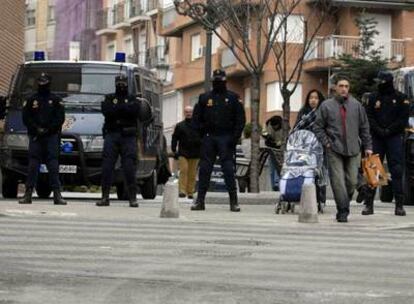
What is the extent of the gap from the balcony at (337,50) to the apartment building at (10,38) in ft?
54.3

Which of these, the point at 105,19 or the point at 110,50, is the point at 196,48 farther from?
the point at 110,50

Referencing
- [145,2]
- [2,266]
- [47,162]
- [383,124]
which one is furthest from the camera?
[145,2]

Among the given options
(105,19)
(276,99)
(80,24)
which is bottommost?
(276,99)

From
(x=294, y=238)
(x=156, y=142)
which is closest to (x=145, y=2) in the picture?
(x=156, y=142)

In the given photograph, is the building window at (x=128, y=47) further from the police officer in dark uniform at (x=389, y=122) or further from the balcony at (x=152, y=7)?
the police officer in dark uniform at (x=389, y=122)

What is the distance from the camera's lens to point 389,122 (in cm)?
1466

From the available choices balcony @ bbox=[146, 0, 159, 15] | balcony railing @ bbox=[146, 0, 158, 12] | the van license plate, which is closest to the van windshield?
the van license plate

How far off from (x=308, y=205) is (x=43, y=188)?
23.0 ft

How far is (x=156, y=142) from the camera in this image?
2003 cm

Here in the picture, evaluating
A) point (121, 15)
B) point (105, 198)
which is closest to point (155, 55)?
point (121, 15)

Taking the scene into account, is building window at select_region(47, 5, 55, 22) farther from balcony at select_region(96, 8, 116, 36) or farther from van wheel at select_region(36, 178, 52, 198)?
van wheel at select_region(36, 178, 52, 198)

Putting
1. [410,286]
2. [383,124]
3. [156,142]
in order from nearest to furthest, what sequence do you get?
[410,286] → [383,124] → [156,142]

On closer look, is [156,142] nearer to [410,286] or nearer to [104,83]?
[104,83]

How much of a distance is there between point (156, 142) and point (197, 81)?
109 ft
